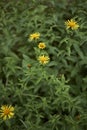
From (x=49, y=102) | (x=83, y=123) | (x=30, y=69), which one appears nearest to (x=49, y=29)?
(x=30, y=69)

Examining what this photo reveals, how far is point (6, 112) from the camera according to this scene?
2.70 metres

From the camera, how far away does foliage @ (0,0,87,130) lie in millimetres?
2719

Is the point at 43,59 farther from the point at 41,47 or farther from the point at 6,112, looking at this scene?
the point at 6,112

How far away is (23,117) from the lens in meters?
2.82

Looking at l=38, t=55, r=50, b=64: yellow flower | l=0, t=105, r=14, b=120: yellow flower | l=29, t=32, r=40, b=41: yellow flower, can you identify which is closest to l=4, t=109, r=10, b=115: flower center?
l=0, t=105, r=14, b=120: yellow flower

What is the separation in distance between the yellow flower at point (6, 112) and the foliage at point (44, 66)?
48mm

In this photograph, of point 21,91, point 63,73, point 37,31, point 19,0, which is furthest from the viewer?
point 19,0

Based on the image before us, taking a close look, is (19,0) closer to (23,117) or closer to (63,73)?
(63,73)

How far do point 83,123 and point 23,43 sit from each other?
3.91 ft

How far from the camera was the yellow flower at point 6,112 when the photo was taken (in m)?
2.68

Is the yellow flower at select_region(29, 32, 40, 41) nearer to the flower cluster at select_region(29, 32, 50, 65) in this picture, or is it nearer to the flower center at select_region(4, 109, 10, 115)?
the flower cluster at select_region(29, 32, 50, 65)

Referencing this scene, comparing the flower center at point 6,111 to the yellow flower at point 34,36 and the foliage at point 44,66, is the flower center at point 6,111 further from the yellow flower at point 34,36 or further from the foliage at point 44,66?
the yellow flower at point 34,36

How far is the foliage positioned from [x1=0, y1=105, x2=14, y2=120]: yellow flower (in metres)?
0.05

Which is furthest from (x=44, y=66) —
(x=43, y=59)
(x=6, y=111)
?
(x=6, y=111)
